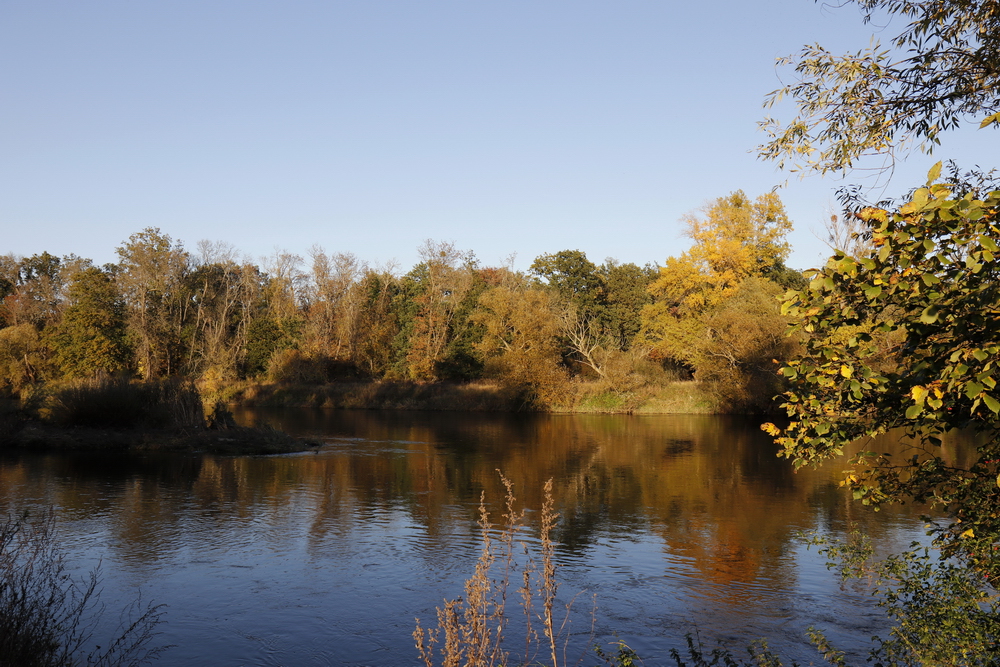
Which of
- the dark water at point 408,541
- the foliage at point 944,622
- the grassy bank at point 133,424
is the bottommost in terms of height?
the dark water at point 408,541

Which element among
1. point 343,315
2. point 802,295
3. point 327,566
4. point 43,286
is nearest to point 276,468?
point 327,566

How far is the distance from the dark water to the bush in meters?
2.23

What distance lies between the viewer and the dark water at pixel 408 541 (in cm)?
867

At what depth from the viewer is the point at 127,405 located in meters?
25.0

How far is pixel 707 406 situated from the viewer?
45562 mm

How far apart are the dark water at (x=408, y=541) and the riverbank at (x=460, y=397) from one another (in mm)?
21126

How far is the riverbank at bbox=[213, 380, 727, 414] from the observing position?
153 ft

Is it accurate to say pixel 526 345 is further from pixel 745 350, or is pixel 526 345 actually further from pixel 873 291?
pixel 873 291

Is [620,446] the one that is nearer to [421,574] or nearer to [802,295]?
[421,574]

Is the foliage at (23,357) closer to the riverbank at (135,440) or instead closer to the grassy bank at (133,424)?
the grassy bank at (133,424)

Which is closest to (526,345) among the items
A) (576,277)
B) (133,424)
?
(576,277)

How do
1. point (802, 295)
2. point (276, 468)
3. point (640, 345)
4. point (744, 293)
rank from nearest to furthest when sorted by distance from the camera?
1. point (802, 295)
2. point (276, 468)
3. point (744, 293)
4. point (640, 345)

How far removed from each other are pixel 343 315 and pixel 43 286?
26.3 metres

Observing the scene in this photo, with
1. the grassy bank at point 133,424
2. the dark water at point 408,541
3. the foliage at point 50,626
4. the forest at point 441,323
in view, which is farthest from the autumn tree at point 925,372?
the forest at point 441,323
